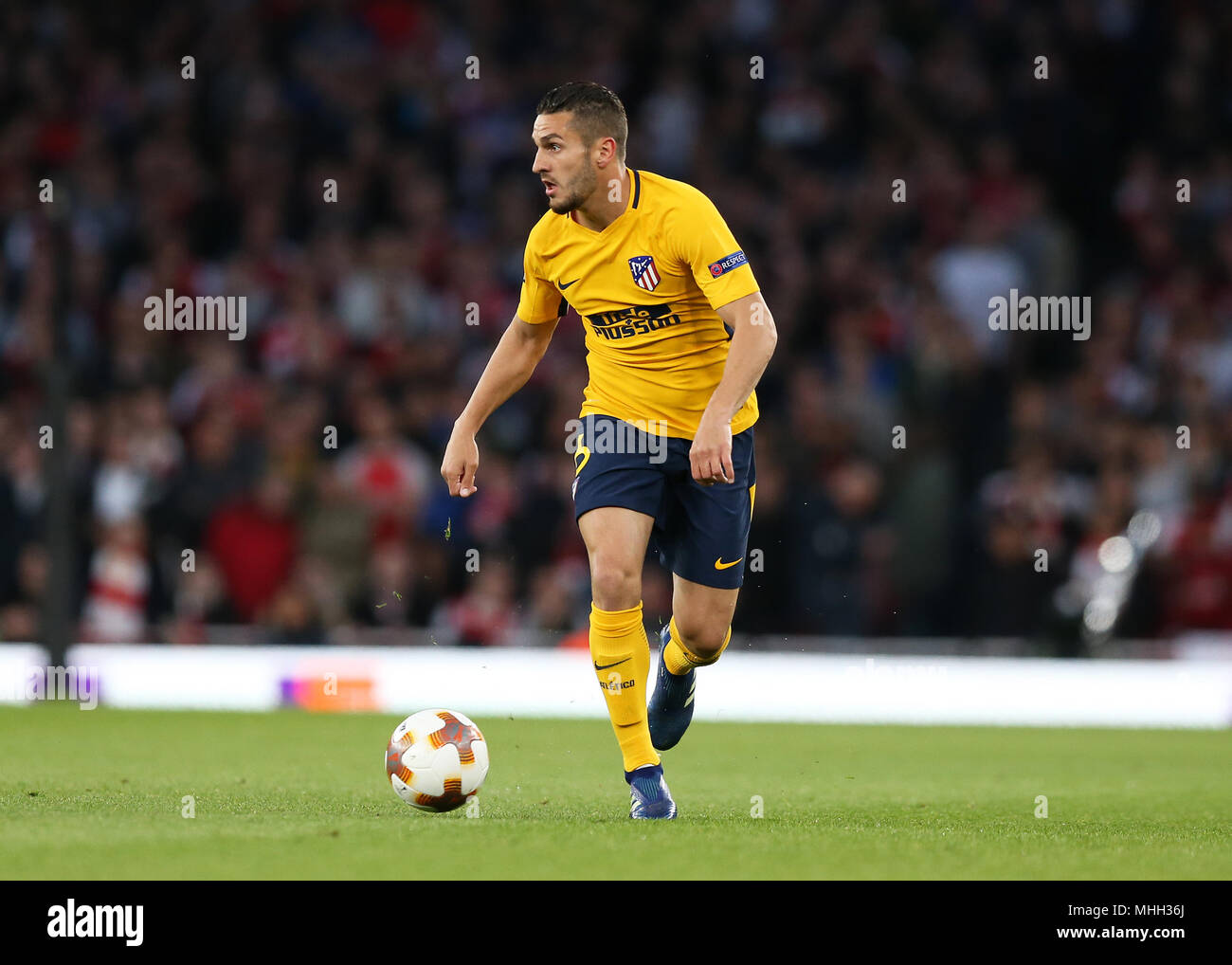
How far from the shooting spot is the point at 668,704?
696cm

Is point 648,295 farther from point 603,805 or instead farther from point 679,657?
point 603,805

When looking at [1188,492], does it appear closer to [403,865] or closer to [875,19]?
[875,19]

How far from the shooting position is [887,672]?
11.4 metres

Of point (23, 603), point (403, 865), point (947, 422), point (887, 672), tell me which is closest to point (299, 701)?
point (23, 603)

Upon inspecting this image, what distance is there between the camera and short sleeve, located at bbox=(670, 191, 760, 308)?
6.12m

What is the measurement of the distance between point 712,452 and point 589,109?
1.23m

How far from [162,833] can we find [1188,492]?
8.24 metres

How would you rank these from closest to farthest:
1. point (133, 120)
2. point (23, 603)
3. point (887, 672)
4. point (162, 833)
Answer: point (162, 833) → point (887, 672) → point (23, 603) → point (133, 120)

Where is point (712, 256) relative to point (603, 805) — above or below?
above

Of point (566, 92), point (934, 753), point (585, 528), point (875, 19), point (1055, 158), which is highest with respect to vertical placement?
point (875, 19)

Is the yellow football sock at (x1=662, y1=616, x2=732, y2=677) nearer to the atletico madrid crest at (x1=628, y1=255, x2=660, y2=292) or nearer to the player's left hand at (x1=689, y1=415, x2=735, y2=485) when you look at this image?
the player's left hand at (x1=689, y1=415, x2=735, y2=485)
